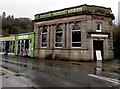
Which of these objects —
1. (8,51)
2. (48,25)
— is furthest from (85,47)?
(8,51)

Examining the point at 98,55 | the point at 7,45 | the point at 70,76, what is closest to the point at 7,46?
the point at 7,45

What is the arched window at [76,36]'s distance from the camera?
18216 mm

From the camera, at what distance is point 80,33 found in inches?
714

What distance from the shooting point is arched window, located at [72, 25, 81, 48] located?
18.2 meters

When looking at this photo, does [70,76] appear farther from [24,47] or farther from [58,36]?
[24,47]

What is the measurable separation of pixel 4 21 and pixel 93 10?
58959 mm

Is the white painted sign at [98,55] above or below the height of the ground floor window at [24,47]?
below

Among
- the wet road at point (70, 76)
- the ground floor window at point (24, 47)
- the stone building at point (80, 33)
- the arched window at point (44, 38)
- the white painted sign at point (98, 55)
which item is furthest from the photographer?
the ground floor window at point (24, 47)

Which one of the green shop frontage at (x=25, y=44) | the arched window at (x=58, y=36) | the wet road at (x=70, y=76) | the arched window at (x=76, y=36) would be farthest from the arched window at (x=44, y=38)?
the wet road at (x=70, y=76)

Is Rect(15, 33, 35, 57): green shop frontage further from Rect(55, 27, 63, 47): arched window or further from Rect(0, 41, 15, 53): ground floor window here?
Rect(55, 27, 63, 47): arched window

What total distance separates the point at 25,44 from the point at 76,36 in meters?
11.0

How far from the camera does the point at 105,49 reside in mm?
17906

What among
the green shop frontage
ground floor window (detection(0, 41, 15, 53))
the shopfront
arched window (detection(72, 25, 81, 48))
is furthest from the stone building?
ground floor window (detection(0, 41, 15, 53))

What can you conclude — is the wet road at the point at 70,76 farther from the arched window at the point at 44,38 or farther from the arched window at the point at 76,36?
the arched window at the point at 44,38
